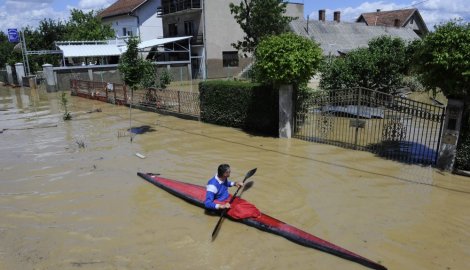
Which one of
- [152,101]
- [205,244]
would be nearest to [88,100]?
[152,101]

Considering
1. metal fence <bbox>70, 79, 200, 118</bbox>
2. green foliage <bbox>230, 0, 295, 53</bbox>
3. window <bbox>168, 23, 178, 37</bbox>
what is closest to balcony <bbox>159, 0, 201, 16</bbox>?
window <bbox>168, 23, 178, 37</bbox>

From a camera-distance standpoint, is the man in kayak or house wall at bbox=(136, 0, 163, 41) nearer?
the man in kayak

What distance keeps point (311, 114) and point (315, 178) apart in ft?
14.7

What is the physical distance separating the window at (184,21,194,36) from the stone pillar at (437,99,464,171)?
3385 cm

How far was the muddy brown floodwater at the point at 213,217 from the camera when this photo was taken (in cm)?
615

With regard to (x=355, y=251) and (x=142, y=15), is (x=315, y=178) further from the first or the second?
(x=142, y=15)

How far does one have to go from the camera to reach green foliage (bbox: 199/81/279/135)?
1398 centimetres

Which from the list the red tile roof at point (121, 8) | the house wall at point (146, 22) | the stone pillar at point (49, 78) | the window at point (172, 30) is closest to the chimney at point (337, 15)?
the window at point (172, 30)

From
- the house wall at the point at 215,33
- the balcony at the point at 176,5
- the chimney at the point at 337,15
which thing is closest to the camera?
the house wall at the point at 215,33

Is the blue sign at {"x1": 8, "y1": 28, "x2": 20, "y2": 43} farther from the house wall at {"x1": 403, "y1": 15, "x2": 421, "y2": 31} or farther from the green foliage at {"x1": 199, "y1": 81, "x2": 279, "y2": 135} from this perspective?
the house wall at {"x1": 403, "y1": 15, "x2": 421, "y2": 31}

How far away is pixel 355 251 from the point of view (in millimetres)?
6168

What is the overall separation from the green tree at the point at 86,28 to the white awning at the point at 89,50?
687 centimetres

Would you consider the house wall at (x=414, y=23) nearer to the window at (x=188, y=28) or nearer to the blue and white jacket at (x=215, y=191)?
the window at (x=188, y=28)

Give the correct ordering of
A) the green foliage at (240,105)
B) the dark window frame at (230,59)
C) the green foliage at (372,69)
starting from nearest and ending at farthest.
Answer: the green foliage at (240,105), the green foliage at (372,69), the dark window frame at (230,59)
